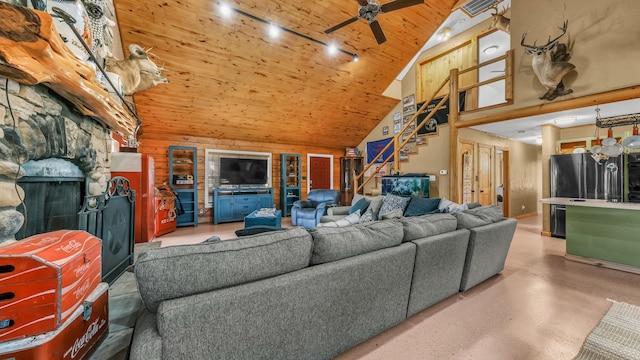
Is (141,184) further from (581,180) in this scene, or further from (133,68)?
(581,180)

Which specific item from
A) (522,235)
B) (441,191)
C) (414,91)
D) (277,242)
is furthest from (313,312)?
(414,91)

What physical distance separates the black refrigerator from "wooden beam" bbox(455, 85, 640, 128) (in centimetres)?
125

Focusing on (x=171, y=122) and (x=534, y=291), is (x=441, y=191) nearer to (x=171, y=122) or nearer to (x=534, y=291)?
(x=534, y=291)

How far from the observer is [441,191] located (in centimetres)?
511

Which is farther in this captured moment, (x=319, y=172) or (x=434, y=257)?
(x=319, y=172)

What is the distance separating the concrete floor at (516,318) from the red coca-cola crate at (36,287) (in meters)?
1.43

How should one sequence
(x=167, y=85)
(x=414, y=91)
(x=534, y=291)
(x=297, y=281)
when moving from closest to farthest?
1. (x=297, y=281)
2. (x=534, y=291)
3. (x=167, y=85)
4. (x=414, y=91)

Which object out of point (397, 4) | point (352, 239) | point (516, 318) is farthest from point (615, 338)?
point (397, 4)

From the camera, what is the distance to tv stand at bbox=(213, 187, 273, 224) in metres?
5.77

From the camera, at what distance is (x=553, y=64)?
11.2 ft

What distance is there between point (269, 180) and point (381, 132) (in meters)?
3.63

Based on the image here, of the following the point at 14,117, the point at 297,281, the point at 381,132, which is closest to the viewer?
the point at 14,117

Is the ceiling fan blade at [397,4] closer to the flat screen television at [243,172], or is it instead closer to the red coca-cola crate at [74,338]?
the red coca-cola crate at [74,338]

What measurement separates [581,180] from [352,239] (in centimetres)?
523
